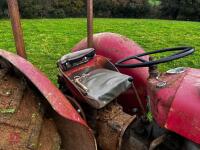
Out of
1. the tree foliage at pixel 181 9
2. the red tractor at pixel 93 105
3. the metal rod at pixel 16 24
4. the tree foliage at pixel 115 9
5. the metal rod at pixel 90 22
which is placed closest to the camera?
the red tractor at pixel 93 105

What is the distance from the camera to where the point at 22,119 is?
5.74ft

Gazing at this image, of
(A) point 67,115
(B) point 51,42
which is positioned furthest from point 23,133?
(B) point 51,42

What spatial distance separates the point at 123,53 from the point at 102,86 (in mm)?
484

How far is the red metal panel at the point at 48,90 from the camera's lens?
1704 millimetres

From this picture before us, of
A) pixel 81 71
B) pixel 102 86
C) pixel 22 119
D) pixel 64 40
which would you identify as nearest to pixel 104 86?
pixel 102 86

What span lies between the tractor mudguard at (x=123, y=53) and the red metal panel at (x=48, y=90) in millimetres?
779

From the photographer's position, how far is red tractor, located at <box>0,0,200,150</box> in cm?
167

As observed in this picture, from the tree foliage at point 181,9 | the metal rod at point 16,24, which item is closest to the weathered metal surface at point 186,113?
the metal rod at point 16,24

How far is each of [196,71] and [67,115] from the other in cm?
74

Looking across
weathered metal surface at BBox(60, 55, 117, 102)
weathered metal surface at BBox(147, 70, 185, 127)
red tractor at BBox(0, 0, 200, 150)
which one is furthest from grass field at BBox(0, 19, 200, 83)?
weathered metal surface at BBox(147, 70, 185, 127)

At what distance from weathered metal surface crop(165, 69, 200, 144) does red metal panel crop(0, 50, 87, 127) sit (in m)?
0.43

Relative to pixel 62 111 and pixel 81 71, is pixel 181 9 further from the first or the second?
pixel 62 111

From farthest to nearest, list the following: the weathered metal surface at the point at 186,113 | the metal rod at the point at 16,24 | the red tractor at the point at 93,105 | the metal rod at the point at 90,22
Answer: the metal rod at the point at 90,22, the metal rod at the point at 16,24, the red tractor at the point at 93,105, the weathered metal surface at the point at 186,113

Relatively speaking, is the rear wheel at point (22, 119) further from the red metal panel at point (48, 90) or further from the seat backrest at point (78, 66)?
the seat backrest at point (78, 66)
